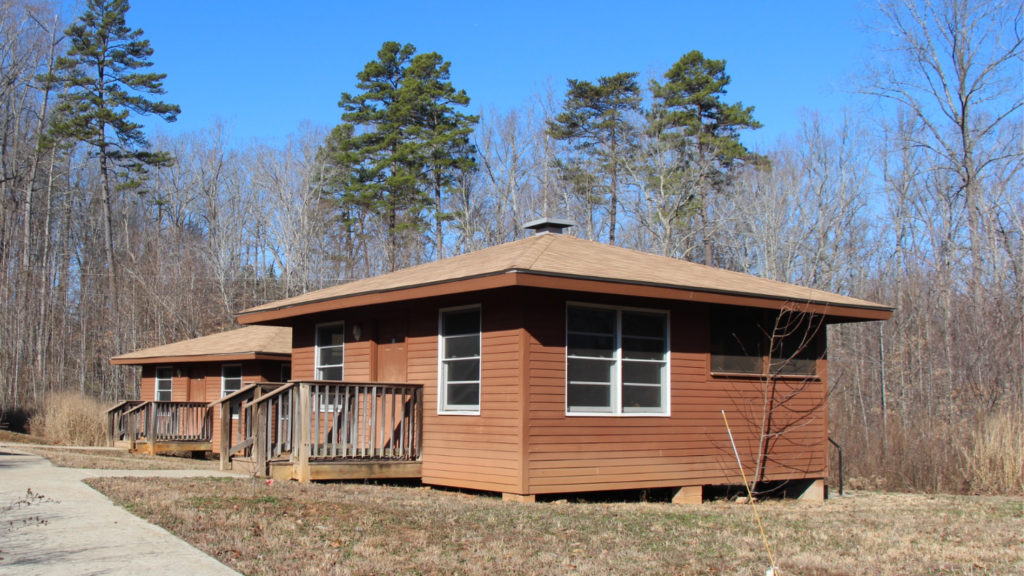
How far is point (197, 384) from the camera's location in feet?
72.3

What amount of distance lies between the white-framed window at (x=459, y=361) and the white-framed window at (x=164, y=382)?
45.5 feet

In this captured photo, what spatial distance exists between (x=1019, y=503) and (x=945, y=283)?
1392 centimetres

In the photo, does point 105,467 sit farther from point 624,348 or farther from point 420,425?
point 624,348

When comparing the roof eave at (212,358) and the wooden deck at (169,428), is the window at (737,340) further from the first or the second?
the wooden deck at (169,428)

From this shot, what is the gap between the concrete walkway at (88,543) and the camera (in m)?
5.82

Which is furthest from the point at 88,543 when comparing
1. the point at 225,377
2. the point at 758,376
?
the point at 225,377

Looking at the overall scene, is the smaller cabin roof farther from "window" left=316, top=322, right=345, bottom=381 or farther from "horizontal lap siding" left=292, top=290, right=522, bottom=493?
"horizontal lap siding" left=292, top=290, right=522, bottom=493

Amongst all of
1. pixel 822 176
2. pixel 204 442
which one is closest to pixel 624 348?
pixel 204 442

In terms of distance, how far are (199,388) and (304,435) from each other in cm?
1223

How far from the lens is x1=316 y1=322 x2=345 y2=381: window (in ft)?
46.1

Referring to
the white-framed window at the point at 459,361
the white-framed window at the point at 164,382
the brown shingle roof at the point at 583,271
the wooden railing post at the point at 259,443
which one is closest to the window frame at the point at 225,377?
the white-framed window at the point at 164,382

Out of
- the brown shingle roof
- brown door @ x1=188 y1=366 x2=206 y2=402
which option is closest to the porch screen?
the brown shingle roof

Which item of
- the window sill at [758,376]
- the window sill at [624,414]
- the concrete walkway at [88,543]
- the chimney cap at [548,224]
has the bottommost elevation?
the concrete walkway at [88,543]

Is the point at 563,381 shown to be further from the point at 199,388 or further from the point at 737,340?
the point at 199,388
